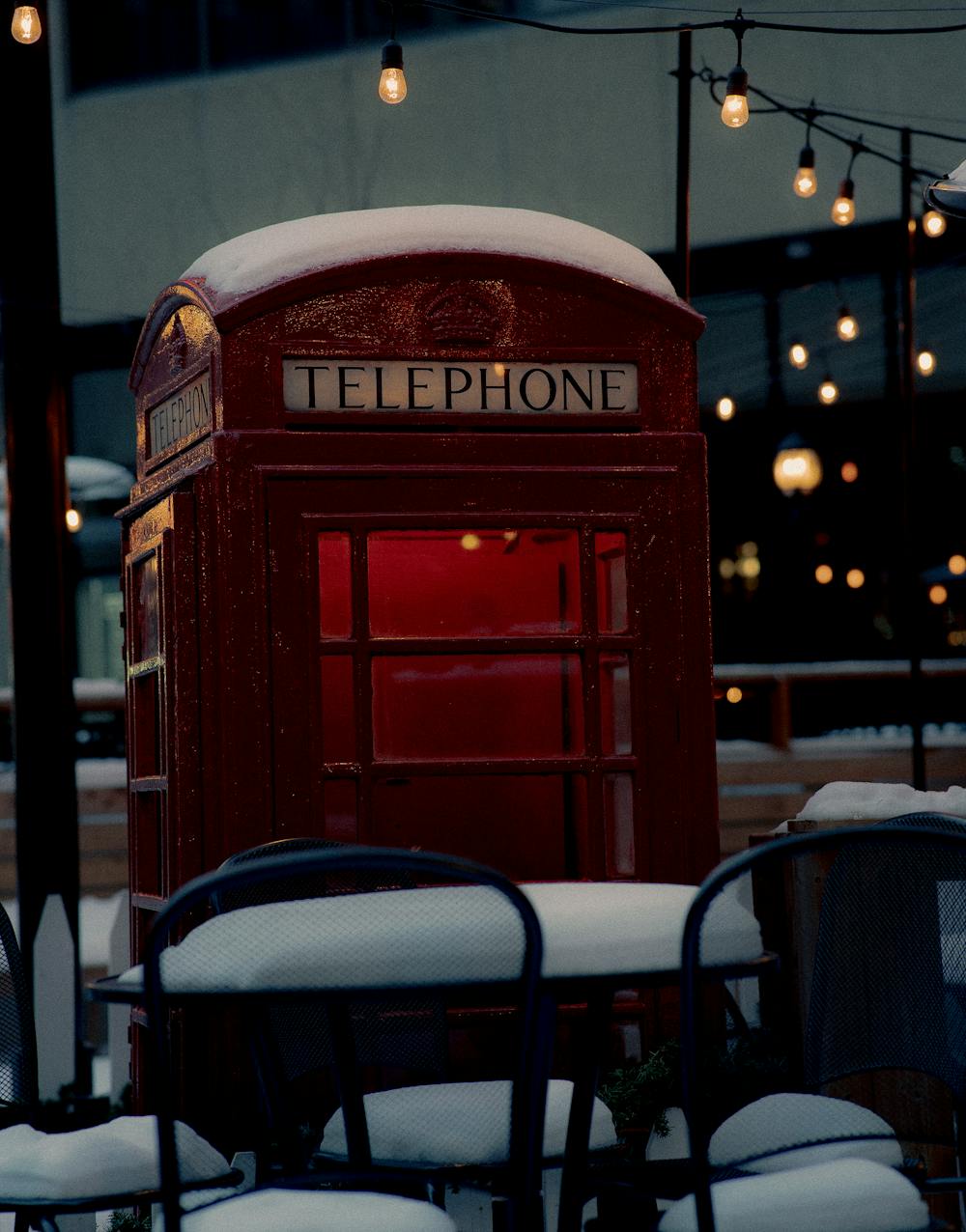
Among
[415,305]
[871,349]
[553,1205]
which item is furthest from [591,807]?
[871,349]

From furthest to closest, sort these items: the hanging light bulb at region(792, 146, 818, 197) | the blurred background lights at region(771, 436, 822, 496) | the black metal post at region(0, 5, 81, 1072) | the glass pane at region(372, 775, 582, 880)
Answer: the blurred background lights at region(771, 436, 822, 496) < the hanging light bulb at region(792, 146, 818, 197) < the black metal post at region(0, 5, 81, 1072) < the glass pane at region(372, 775, 582, 880)

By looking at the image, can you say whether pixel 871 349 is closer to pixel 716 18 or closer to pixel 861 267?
pixel 861 267

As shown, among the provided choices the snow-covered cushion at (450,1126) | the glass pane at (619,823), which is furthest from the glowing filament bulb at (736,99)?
the snow-covered cushion at (450,1126)

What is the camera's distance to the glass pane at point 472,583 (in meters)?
4.34

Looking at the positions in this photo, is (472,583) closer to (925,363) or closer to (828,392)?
(925,363)

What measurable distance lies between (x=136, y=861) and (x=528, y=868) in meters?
1.12

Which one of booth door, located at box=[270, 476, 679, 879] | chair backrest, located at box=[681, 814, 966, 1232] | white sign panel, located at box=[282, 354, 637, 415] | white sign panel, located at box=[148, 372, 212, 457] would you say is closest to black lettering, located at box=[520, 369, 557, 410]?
white sign panel, located at box=[282, 354, 637, 415]

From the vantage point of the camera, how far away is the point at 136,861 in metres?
4.94

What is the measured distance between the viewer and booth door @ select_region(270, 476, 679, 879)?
428cm

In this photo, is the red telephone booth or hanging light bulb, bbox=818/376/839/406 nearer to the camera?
the red telephone booth

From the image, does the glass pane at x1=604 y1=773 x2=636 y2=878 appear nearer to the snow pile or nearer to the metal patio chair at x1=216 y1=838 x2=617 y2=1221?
the snow pile

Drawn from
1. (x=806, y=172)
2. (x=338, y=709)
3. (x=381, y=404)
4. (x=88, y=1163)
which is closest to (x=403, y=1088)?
(x=88, y=1163)

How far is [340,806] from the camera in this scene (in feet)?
14.2

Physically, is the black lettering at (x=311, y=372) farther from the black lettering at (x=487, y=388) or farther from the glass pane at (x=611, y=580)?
the glass pane at (x=611, y=580)
